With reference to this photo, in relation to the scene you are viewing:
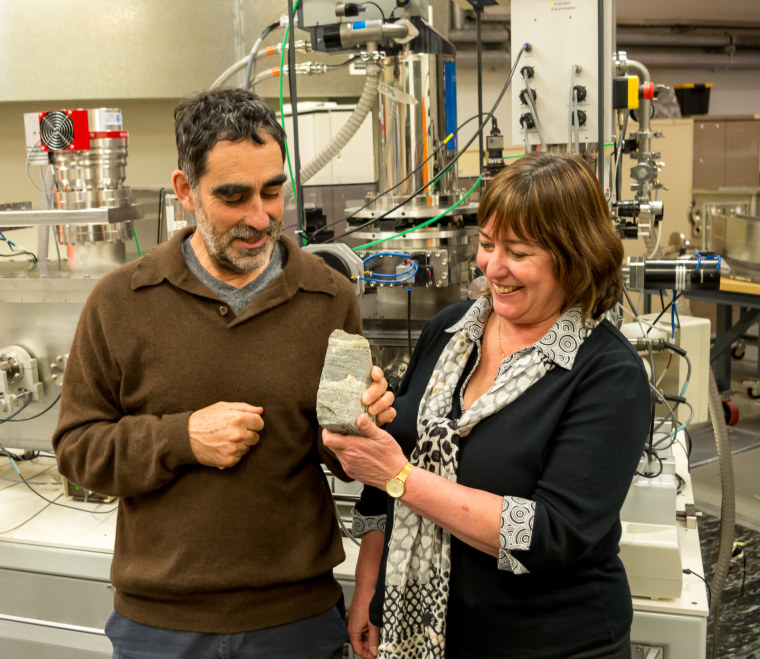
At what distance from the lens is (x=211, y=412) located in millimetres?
1193

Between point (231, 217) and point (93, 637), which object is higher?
point (231, 217)

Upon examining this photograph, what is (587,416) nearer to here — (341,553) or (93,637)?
(341,553)

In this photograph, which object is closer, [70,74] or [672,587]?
[672,587]

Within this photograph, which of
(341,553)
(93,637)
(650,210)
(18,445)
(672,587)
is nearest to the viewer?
(341,553)

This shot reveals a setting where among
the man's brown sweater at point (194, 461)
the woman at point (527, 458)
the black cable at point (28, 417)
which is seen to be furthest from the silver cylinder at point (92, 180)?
the woman at point (527, 458)

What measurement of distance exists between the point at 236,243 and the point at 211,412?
0.25 meters

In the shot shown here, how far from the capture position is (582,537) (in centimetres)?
115

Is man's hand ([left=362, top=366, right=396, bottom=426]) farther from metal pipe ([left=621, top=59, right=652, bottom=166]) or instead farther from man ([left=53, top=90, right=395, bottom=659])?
metal pipe ([left=621, top=59, right=652, bottom=166])

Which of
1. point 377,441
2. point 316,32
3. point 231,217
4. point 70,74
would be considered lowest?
point 377,441

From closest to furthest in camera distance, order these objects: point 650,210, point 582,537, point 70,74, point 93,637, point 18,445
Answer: point 582,537
point 93,637
point 18,445
point 650,210
point 70,74

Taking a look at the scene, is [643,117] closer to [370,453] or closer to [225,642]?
[370,453]

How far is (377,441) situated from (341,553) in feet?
0.87

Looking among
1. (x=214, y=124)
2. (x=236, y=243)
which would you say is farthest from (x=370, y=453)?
(x=214, y=124)

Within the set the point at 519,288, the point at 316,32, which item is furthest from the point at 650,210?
the point at 519,288
